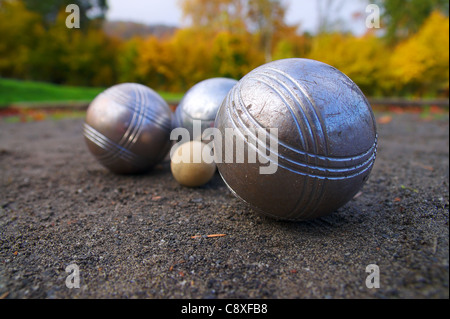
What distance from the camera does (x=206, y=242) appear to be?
139 inches

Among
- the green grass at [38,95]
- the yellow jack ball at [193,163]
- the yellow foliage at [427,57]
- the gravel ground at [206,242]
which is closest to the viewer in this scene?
the gravel ground at [206,242]

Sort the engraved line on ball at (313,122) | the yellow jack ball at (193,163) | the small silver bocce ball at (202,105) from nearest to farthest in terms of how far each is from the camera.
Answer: the engraved line on ball at (313,122)
the yellow jack ball at (193,163)
the small silver bocce ball at (202,105)

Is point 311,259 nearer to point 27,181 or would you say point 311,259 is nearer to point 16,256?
point 16,256

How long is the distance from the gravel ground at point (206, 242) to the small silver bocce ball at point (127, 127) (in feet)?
1.54

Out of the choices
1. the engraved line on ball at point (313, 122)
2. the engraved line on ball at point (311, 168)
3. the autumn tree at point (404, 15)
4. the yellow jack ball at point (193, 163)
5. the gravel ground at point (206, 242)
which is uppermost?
the autumn tree at point (404, 15)

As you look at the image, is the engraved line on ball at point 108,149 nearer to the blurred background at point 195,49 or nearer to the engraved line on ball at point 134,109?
the engraved line on ball at point 134,109

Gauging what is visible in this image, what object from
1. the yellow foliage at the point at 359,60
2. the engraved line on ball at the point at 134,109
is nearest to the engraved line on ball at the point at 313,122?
the engraved line on ball at the point at 134,109

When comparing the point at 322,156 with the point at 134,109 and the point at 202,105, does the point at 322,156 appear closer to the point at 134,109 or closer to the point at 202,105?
the point at 202,105

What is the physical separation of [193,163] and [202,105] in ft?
3.47

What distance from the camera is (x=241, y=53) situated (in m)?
22.9

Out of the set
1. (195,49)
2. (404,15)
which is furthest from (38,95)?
(404,15)

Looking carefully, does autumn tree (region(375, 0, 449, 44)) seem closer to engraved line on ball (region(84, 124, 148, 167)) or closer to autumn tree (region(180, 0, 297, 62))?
autumn tree (region(180, 0, 297, 62))

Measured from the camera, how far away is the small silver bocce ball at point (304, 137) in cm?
315

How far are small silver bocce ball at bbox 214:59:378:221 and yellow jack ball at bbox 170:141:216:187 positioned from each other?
1.59m
